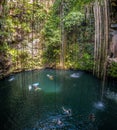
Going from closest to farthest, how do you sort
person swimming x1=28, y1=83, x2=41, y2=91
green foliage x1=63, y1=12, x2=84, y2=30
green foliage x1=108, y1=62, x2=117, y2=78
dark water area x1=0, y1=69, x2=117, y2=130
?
dark water area x1=0, y1=69, x2=117, y2=130 < person swimming x1=28, y1=83, x2=41, y2=91 < green foliage x1=108, y1=62, x2=117, y2=78 < green foliage x1=63, y1=12, x2=84, y2=30

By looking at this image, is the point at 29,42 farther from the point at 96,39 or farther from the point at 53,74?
the point at 96,39

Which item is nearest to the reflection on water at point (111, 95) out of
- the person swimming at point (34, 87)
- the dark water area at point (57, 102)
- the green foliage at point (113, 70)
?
the dark water area at point (57, 102)

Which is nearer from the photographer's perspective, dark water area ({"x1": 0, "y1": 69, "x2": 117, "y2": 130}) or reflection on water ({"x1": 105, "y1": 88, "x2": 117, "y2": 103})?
dark water area ({"x1": 0, "y1": 69, "x2": 117, "y2": 130})

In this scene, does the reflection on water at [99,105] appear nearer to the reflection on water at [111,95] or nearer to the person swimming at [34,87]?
the reflection on water at [111,95]

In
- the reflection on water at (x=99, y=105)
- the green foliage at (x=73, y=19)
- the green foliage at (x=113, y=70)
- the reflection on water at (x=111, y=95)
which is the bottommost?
the reflection on water at (x=99, y=105)

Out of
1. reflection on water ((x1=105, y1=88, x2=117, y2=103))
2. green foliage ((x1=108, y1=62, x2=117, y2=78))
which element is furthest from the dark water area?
green foliage ((x1=108, y1=62, x2=117, y2=78))

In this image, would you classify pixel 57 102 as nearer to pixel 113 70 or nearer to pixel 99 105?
pixel 99 105

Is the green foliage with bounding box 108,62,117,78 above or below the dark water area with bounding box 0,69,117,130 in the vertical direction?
above

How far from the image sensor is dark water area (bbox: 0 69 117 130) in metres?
9.85

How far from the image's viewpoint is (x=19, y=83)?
50.7 feet

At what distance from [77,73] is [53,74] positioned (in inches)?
86.1

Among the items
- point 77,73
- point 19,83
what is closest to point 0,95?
point 19,83

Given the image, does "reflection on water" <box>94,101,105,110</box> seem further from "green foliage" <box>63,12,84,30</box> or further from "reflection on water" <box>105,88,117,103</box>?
"green foliage" <box>63,12,84,30</box>

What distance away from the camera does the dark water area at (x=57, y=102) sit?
985cm
